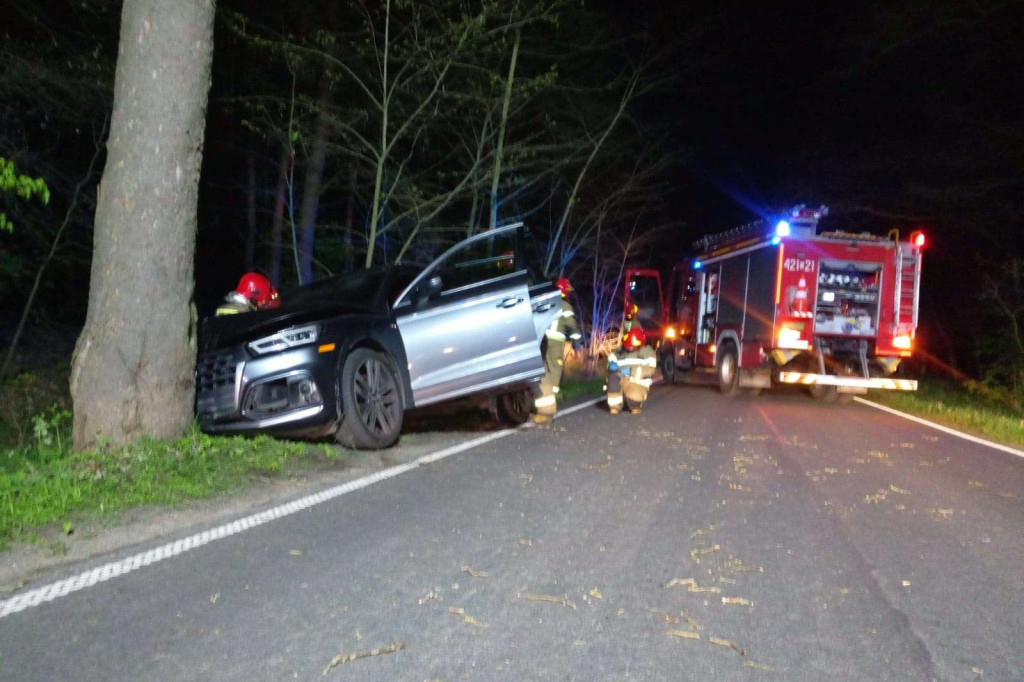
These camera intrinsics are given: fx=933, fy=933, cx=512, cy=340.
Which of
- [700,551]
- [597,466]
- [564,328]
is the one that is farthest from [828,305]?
[700,551]

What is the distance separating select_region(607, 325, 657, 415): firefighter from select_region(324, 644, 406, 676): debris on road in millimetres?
9406

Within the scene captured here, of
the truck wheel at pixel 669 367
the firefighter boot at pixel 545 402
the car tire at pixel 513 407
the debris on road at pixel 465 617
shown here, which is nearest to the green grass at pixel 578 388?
the truck wheel at pixel 669 367

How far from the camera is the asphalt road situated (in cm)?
382

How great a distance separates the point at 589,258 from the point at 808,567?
2622 centimetres

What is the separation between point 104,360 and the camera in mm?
7277

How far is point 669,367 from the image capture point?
73.6ft

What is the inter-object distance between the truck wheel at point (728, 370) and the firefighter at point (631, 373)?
18.6 feet

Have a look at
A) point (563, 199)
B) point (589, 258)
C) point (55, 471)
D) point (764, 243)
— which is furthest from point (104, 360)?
point (589, 258)

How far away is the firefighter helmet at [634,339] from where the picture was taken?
13.4 m

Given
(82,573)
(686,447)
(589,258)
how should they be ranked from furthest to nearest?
(589,258)
(686,447)
(82,573)

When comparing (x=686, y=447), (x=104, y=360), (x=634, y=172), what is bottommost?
(x=686, y=447)

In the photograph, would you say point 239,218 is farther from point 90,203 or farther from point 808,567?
point 808,567

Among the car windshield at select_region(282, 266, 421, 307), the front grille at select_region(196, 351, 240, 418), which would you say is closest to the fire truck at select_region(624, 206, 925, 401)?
the car windshield at select_region(282, 266, 421, 307)

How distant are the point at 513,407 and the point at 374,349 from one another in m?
2.92
